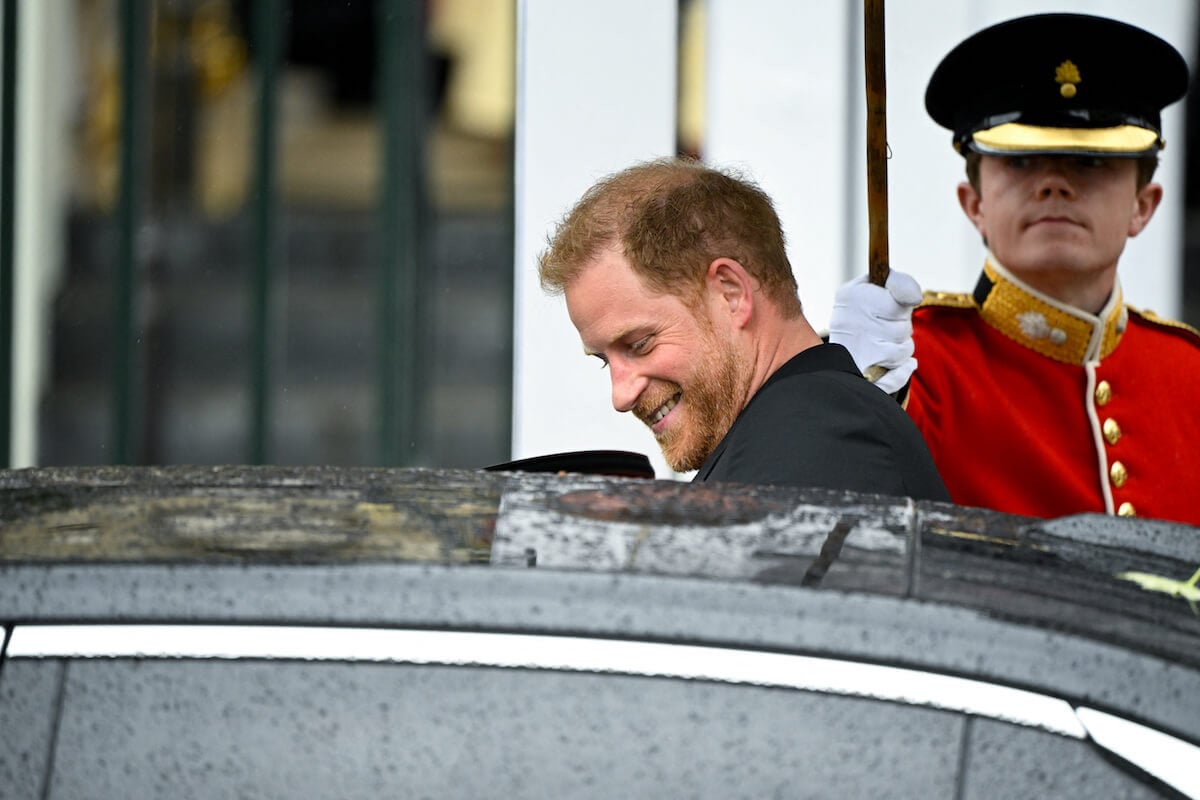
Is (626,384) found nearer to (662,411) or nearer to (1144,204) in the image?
(662,411)

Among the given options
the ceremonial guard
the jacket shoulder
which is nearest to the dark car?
the ceremonial guard

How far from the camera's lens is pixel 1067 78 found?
3.20 meters

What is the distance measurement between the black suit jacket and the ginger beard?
10cm

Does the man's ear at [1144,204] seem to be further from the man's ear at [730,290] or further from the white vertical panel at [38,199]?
the white vertical panel at [38,199]

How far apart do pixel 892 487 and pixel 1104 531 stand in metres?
0.48

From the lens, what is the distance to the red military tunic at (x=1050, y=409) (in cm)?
317

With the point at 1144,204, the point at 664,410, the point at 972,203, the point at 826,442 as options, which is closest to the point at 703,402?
the point at 664,410

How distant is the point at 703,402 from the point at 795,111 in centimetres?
292

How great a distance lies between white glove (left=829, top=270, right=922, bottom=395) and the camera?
3.01 metres

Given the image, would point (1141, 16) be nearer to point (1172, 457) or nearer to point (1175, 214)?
point (1175, 214)

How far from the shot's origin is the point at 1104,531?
4.63 feet

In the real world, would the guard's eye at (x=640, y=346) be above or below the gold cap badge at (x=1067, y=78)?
below

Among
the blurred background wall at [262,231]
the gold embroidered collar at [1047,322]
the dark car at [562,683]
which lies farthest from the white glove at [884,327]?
the blurred background wall at [262,231]

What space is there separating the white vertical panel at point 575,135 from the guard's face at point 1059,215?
1912 millimetres
